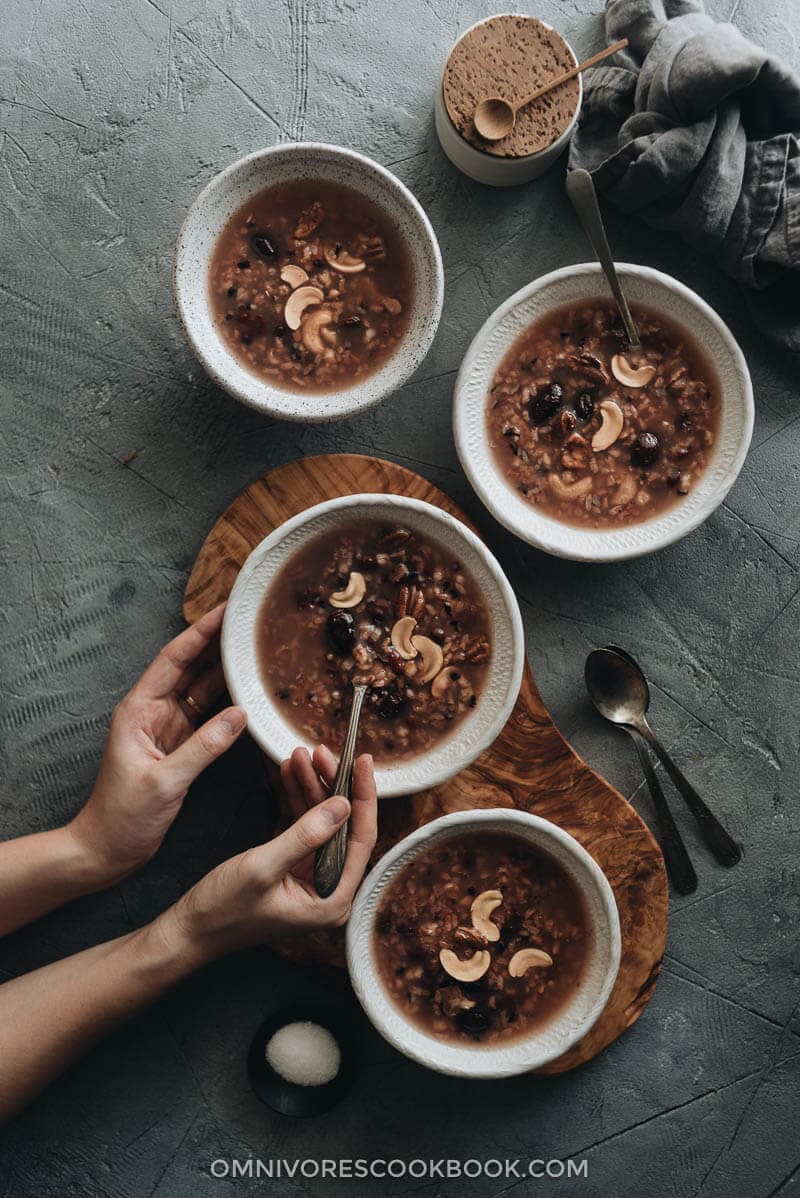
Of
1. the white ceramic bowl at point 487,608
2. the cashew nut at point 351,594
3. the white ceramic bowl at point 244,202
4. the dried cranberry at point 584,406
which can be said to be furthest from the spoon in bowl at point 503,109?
the cashew nut at point 351,594

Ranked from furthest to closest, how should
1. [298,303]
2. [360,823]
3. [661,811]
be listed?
[661,811] → [298,303] → [360,823]

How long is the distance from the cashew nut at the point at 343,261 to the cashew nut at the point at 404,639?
91 cm

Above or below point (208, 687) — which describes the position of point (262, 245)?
above

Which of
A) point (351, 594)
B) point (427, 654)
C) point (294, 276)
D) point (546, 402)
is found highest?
point (294, 276)

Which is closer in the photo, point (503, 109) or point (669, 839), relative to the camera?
point (503, 109)

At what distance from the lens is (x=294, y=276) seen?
2.38 meters

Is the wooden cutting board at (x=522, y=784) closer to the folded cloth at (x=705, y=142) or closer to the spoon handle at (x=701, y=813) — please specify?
the spoon handle at (x=701, y=813)

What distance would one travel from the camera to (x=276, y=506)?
2387 millimetres

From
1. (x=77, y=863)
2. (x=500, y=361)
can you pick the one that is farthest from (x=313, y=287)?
(x=77, y=863)

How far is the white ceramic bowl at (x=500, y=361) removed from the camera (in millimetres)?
2346

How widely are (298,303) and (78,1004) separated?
1826 mm

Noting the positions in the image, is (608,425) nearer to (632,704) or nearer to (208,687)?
(632,704)

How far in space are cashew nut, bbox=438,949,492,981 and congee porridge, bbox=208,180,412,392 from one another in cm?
147

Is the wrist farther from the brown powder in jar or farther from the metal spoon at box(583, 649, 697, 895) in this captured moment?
the brown powder in jar
